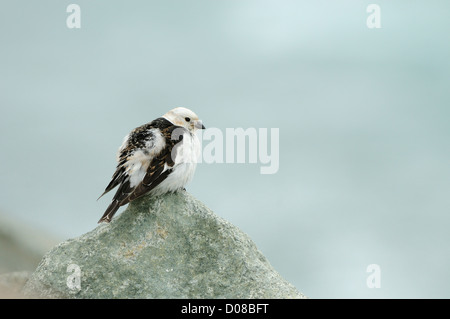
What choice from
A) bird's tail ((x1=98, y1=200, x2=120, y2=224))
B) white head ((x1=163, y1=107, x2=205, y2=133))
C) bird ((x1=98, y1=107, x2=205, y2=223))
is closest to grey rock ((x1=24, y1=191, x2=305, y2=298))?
bird's tail ((x1=98, y1=200, x2=120, y2=224))

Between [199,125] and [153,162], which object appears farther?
[199,125]

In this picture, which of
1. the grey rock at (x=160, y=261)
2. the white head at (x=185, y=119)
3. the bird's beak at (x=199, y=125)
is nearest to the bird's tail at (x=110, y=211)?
the grey rock at (x=160, y=261)

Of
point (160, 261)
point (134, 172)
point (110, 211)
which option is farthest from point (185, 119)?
point (160, 261)

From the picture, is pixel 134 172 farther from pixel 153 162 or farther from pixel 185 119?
pixel 185 119

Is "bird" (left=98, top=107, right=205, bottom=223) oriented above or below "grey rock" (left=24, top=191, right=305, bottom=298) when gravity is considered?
above

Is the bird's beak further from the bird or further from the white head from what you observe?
the bird

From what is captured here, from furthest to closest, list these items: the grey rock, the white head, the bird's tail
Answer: the white head < the bird's tail < the grey rock
